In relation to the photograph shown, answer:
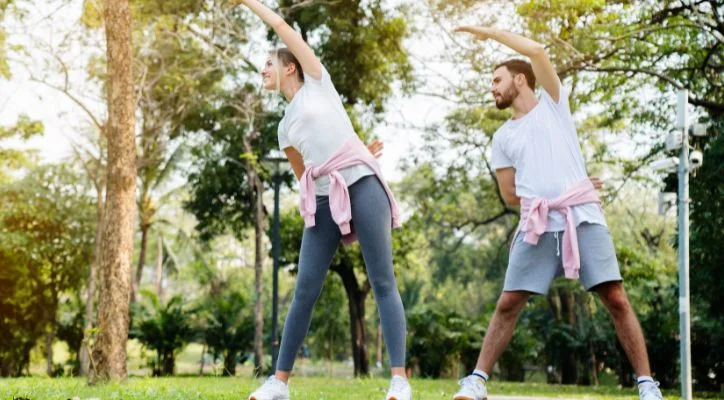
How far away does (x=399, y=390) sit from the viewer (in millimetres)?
4328

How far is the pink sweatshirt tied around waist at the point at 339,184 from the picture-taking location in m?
4.43

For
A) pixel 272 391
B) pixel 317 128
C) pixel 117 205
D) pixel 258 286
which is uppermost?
pixel 117 205

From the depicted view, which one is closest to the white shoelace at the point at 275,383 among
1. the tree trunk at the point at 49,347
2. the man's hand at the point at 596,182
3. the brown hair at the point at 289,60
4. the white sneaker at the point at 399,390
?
the white sneaker at the point at 399,390

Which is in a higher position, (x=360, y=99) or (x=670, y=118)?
(x=360, y=99)

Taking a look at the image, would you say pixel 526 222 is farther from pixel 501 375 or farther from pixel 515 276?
pixel 501 375

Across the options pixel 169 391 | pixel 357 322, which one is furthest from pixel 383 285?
pixel 357 322

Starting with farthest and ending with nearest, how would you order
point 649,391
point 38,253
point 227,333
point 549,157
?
point 38,253 → point 227,333 → point 549,157 → point 649,391

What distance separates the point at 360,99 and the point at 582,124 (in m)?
6.53

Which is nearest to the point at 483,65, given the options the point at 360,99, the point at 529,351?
the point at 360,99

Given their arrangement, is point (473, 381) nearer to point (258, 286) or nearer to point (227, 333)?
point (258, 286)

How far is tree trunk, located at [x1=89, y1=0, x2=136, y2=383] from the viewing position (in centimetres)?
1191

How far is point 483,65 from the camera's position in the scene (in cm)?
1822

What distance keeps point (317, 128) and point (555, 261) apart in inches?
53.7

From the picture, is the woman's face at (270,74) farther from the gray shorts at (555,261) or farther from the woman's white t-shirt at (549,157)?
the gray shorts at (555,261)
